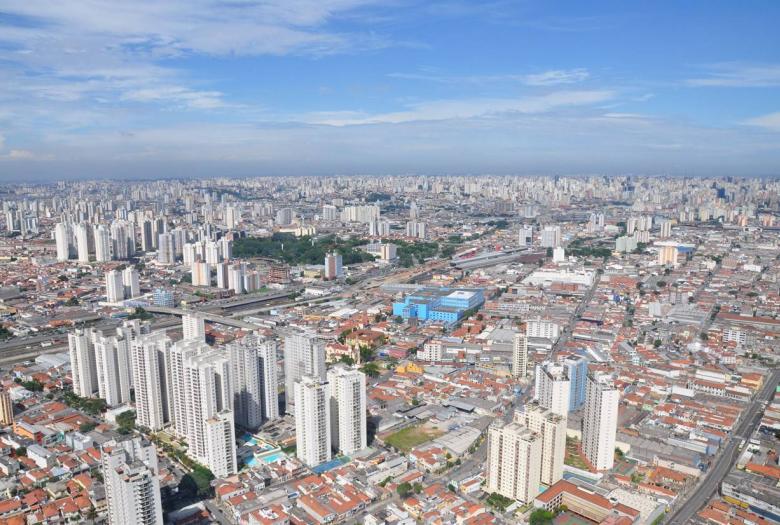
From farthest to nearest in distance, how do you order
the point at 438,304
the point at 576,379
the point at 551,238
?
the point at 551,238 → the point at 438,304 → the point at 576,379

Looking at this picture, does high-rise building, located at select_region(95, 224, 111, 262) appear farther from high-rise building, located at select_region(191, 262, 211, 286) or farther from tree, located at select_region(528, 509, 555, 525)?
tree, located at select_region(528, 509, 555, 525)

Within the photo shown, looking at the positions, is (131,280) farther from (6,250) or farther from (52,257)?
(6,250)

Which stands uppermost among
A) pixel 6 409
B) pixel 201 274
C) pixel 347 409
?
pixel 347 409

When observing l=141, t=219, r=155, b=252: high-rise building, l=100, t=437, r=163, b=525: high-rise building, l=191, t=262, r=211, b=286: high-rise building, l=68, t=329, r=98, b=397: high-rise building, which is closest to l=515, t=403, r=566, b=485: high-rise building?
→ l=100, t=437, r=163, b=525: high-rise building

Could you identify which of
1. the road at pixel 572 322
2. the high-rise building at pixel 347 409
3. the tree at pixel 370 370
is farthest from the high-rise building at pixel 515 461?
the road at pixel 572 322

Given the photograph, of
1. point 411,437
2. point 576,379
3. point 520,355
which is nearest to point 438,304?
point 520,355

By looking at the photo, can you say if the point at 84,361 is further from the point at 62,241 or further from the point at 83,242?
the point at 62,241

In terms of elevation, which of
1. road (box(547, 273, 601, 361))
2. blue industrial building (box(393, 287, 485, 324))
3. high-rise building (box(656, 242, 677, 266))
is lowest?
road (box(547, 273, 601, 361))
